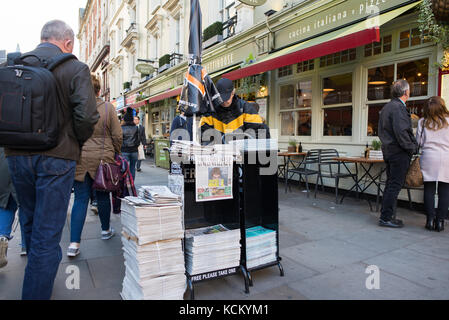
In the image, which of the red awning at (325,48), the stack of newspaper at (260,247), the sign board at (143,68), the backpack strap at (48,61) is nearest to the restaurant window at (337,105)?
the red awning at (325,48)

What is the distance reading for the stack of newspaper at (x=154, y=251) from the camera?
7.31 ft

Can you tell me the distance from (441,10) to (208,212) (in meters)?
4.06

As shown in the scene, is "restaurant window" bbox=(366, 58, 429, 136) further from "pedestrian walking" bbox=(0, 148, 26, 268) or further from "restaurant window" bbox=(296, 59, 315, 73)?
"pedestrian walking" bbox=(0, 148, 26, 268)

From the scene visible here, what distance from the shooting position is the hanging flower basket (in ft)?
13.4

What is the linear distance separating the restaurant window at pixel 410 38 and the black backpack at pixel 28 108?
5.47 meters

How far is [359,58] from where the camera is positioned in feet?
20.3

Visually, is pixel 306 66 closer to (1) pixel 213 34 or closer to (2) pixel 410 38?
(2) pixel 410 38

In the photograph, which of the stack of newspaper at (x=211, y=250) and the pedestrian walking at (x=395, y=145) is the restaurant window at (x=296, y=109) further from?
the stack of newspaper at (x=211, y=250)

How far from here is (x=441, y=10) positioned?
163 inches

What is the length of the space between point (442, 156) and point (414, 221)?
1.09 m

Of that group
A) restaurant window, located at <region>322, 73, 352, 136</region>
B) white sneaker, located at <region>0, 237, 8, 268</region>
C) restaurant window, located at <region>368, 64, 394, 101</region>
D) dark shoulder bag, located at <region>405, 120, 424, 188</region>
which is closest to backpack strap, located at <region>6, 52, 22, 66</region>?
white sneaker, located at <region>0, 237, 8, 268</region>

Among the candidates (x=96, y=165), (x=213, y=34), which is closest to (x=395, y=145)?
(x=96, y=165)
